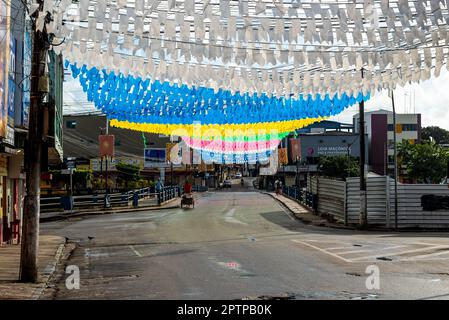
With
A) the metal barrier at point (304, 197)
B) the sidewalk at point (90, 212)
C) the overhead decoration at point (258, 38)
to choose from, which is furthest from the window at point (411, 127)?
the overhead decoration at point (258, 38)

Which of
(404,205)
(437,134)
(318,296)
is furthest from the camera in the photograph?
(437,134)

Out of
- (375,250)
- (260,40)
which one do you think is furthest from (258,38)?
(375,250)

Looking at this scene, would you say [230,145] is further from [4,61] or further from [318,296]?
[318,296]

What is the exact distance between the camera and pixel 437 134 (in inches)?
4830

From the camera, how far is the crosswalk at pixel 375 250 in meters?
16.9

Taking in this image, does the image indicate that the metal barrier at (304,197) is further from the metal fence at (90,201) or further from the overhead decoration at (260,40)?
the overhead decoration at (260,40)

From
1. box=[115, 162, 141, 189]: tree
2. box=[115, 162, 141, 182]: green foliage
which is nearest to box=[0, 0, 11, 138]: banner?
box=[115, 162, 141, 189]: tree

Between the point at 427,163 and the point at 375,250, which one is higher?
the point at 427,163

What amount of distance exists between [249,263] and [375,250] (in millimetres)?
5342

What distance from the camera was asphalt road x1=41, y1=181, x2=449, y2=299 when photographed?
11547 mm

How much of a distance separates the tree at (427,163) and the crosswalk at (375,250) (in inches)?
1699
